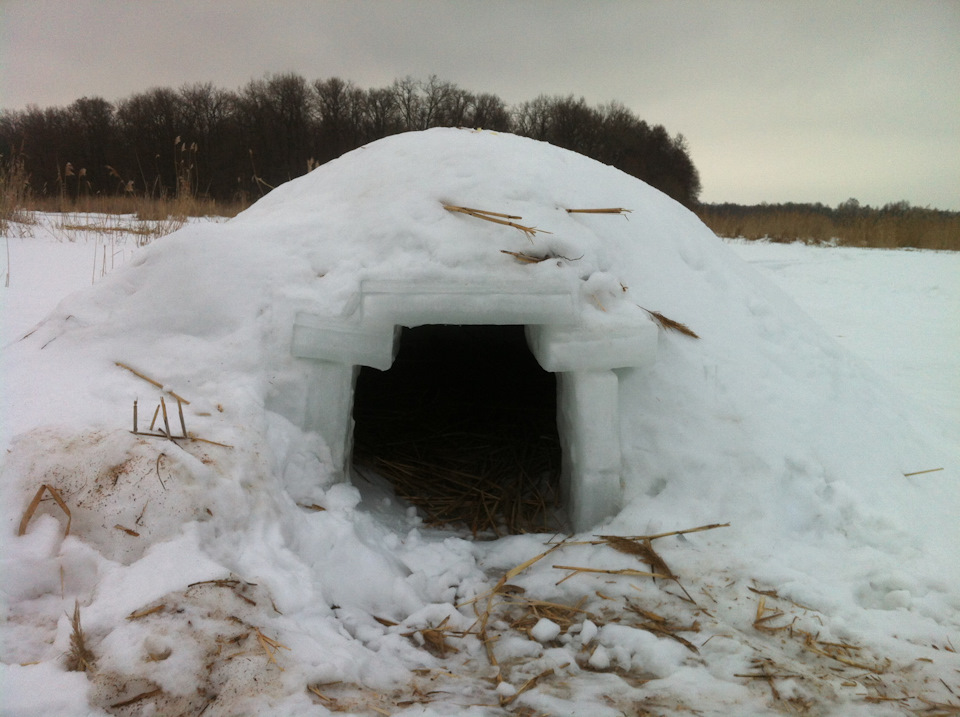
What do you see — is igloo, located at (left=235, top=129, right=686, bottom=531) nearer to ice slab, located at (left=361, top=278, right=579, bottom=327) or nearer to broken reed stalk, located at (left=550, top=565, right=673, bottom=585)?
ice slab, located at (left=361, top=278, right=579, bottom=327)

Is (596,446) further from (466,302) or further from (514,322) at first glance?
(466,302)

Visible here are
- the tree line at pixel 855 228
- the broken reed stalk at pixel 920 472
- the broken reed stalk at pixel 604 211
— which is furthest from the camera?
the tree line at pixel 855 228

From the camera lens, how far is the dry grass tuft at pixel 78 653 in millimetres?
1301

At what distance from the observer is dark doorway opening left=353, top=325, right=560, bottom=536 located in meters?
2.79

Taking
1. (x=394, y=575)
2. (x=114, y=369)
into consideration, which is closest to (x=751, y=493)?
(x=394, y=575)

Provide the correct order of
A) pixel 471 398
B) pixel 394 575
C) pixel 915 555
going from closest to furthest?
1. pixel 394 575
2. pixel 915 555
3. pixel 471 398

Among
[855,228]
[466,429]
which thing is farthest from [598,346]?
[855,228]

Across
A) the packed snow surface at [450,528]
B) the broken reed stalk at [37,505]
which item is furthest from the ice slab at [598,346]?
the broken reed stalk at [37,505]

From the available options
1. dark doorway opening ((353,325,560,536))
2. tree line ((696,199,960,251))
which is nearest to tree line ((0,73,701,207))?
tree line ((696,199,960,251))

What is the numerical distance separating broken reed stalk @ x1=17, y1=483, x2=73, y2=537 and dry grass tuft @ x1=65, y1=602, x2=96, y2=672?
1.18 ft

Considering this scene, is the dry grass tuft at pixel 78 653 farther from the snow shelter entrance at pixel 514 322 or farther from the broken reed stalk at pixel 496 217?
the broken reed stalk at pixel 496 217

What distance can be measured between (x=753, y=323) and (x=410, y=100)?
86.9 feet

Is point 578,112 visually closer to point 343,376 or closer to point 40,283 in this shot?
point 40,283

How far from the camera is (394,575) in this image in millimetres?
1961
